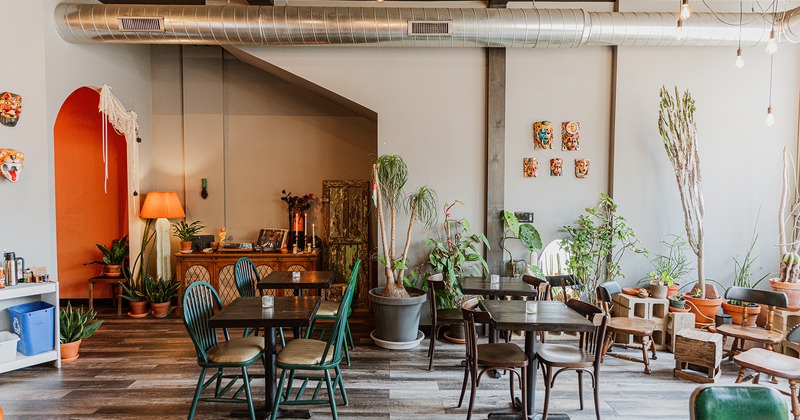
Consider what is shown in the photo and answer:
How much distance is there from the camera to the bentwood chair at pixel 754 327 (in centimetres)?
414

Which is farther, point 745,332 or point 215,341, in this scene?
point 745,332

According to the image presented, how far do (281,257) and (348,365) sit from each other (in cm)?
222

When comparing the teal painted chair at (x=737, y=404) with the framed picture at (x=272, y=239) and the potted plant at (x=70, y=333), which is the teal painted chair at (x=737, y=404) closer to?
the potted plant at (x=70, y=333)

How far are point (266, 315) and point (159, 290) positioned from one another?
3.62 m

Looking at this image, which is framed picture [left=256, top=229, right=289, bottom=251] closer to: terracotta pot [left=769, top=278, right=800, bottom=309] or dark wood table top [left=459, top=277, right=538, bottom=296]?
dark wood table top [left=459, top=277, right=538, bottom=296]

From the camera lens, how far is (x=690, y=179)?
499 cm

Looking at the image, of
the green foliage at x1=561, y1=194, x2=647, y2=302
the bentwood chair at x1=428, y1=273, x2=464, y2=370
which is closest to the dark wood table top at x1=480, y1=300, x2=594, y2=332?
the bentwood chair at x1=428, y1=273, x2=464, y2=370

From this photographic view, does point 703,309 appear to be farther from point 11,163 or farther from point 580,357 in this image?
point 11,163

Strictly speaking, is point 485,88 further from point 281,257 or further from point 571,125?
point 281,257

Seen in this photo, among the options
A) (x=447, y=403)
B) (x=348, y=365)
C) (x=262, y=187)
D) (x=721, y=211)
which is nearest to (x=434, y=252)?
(x=348, y=365)

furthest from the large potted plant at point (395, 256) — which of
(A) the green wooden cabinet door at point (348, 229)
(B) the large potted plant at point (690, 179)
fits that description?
(B) the large potted plant at point (690, 179)

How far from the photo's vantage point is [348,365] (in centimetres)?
434

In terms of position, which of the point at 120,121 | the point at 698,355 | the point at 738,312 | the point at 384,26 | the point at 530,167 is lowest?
the point at 698,355

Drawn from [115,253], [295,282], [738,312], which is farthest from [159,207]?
[738,312]
